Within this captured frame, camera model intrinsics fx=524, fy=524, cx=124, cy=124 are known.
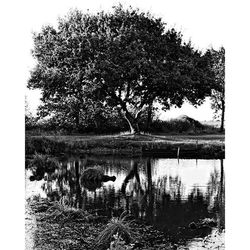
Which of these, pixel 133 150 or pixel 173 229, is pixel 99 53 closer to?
pixel 133 150

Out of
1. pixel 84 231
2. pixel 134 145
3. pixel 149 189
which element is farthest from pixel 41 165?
pixel 149 189

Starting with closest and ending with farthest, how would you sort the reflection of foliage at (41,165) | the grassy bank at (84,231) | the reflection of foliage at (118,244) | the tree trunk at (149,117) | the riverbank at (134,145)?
the reflection of foliage at (118,244), the grassy bank at (84,231), the riverbank at (134,145), the tree trunk at (149,117), the reflection of foliage at (41,165)

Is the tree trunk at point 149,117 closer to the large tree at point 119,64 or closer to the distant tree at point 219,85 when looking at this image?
the large tree at point 119,64

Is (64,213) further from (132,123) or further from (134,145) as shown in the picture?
(132,123)

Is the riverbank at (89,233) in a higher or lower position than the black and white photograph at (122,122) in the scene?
lower

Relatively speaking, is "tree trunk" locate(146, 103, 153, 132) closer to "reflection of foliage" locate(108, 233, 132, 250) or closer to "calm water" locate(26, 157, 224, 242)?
"calm water" locate(26, 157, 224, 242)

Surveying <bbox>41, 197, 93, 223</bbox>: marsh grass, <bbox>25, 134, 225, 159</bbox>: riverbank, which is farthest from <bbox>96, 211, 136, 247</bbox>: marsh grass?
<bbox>25, 134, 225, 159</bbox>: riverbank

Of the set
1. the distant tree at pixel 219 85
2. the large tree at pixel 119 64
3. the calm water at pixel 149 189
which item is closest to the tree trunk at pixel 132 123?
the large tree at pixel 119 64

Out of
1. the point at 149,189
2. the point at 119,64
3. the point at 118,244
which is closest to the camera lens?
the point at 118,244
